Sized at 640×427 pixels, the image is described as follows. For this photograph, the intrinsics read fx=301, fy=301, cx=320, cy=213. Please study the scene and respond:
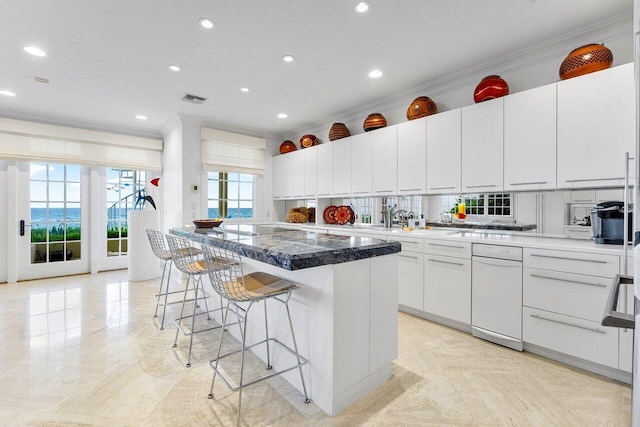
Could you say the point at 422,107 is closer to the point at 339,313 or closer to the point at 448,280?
the point at 448,280

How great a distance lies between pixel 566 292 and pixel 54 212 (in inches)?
264

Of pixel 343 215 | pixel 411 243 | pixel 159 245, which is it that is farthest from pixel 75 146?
pixel 411 243

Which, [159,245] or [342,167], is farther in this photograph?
[342,167]

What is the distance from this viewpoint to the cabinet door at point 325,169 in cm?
463

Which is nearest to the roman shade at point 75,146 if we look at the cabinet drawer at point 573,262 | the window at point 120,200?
the window at point 120,200

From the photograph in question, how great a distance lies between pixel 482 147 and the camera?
290 centimetres

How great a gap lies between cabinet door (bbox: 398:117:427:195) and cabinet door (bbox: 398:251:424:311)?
31.4 inches

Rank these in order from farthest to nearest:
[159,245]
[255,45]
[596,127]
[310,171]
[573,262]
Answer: [310,171] → [159,245] → [255,45] → [596,127] → [573,262]

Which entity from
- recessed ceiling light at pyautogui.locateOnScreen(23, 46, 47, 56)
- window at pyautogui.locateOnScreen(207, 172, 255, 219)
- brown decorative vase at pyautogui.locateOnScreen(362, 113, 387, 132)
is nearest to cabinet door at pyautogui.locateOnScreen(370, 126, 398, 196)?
brown decorative vase at pyautogui.locateOnScreen(362, 113, 387, 132)

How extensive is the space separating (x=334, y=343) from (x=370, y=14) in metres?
2.33

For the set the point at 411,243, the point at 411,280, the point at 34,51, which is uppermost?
the point at 34,51

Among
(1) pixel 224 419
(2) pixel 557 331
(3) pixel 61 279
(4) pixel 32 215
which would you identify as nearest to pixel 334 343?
(1) pixel 224 419

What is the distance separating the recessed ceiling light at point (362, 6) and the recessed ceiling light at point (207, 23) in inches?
44.5

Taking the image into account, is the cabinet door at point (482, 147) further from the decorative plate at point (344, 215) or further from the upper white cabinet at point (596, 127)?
the decorative plate at point (344, 215)
